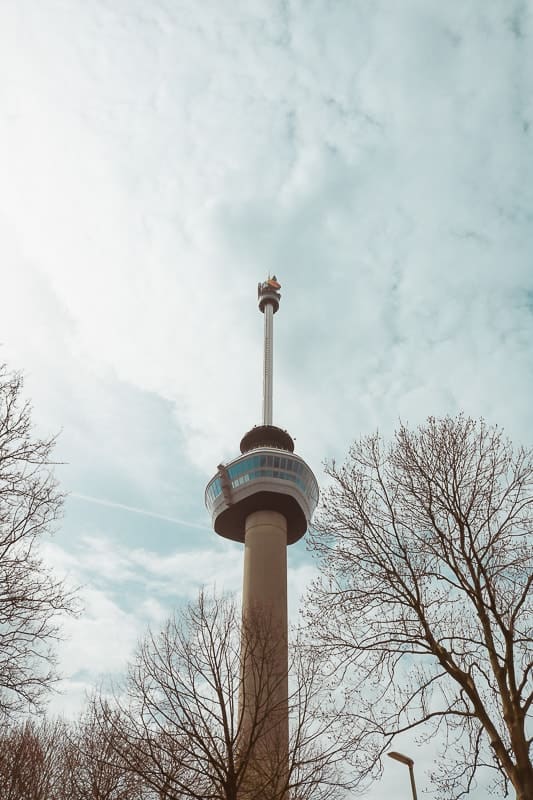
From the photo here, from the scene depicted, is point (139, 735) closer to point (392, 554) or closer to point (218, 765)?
point (218, 765)

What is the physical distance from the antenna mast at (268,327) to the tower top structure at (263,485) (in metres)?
1.62

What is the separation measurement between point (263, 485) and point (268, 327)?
27.9 m

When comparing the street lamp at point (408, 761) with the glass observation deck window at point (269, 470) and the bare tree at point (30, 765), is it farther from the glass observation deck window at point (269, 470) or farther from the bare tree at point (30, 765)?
the glass observation deck window at point (269, 470)

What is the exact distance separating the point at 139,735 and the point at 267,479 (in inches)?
1923

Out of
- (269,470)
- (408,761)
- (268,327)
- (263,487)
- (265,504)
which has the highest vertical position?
(268,327)

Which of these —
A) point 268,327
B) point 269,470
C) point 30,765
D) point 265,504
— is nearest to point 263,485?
point 269,470

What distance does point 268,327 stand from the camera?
86.9 meters

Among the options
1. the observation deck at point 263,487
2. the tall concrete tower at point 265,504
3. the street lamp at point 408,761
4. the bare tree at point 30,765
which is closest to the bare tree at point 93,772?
the bare tree at point 30,765

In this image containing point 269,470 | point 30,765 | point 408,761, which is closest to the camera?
point 408,761

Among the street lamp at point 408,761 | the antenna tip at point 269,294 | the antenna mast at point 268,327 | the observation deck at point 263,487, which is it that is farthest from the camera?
the antenna tip at point 269,294

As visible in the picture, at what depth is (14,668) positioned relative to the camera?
1528cm

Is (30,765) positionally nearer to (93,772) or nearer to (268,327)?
(93,772)

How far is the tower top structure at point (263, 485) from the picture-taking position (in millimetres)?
67375

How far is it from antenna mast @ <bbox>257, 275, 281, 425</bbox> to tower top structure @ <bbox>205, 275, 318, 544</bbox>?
162 centimetres
